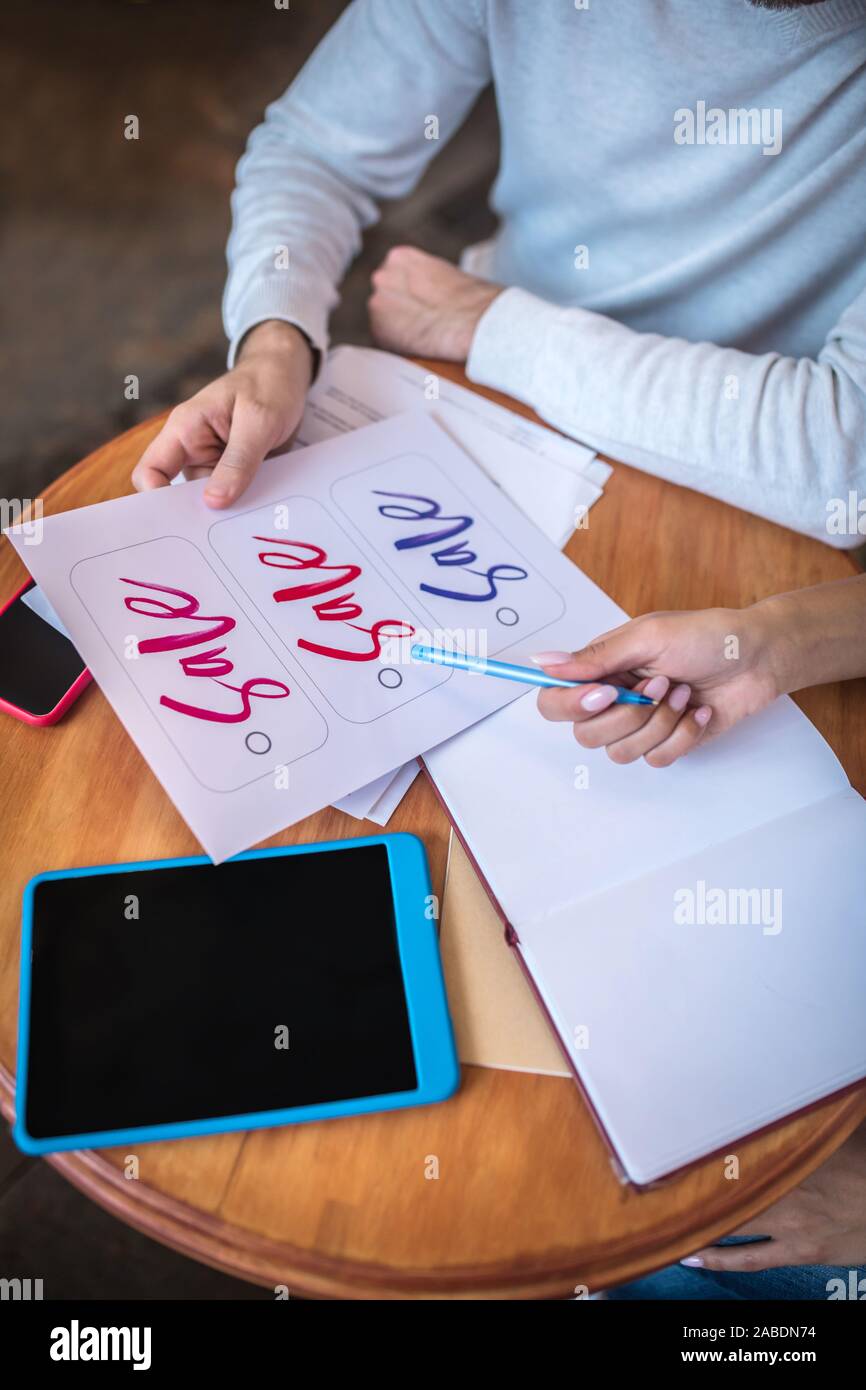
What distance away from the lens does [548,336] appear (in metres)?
0.80

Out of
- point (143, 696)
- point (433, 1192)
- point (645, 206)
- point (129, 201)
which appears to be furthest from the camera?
point (129, 201)

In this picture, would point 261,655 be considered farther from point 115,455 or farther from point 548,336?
point 548,336

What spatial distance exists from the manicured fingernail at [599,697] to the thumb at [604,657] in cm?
2

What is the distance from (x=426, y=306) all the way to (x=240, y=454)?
0.34 m

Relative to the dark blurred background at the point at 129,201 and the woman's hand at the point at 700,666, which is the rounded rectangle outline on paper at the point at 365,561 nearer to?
the woman's hand at the point at 700,666

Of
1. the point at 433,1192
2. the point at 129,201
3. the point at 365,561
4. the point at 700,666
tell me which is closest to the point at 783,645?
the point at 700,666

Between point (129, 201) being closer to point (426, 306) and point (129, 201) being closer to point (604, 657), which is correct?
point (426, 306)

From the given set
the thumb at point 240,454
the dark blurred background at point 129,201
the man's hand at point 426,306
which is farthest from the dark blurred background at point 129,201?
the thumb at point 240,454

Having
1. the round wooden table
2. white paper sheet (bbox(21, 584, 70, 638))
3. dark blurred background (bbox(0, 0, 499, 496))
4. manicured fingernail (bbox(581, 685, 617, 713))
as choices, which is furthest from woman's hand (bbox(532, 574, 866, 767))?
dark blurred background (bbox(0, 0, 499, 496))

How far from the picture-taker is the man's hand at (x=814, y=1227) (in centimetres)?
70

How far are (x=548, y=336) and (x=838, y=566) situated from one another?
318 mm

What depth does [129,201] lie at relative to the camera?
1884mm

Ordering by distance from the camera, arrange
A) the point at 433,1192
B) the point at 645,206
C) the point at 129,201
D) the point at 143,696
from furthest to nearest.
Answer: the point at 129,201
the point at 645,206
the point at 143,696
the point at 433,1192
